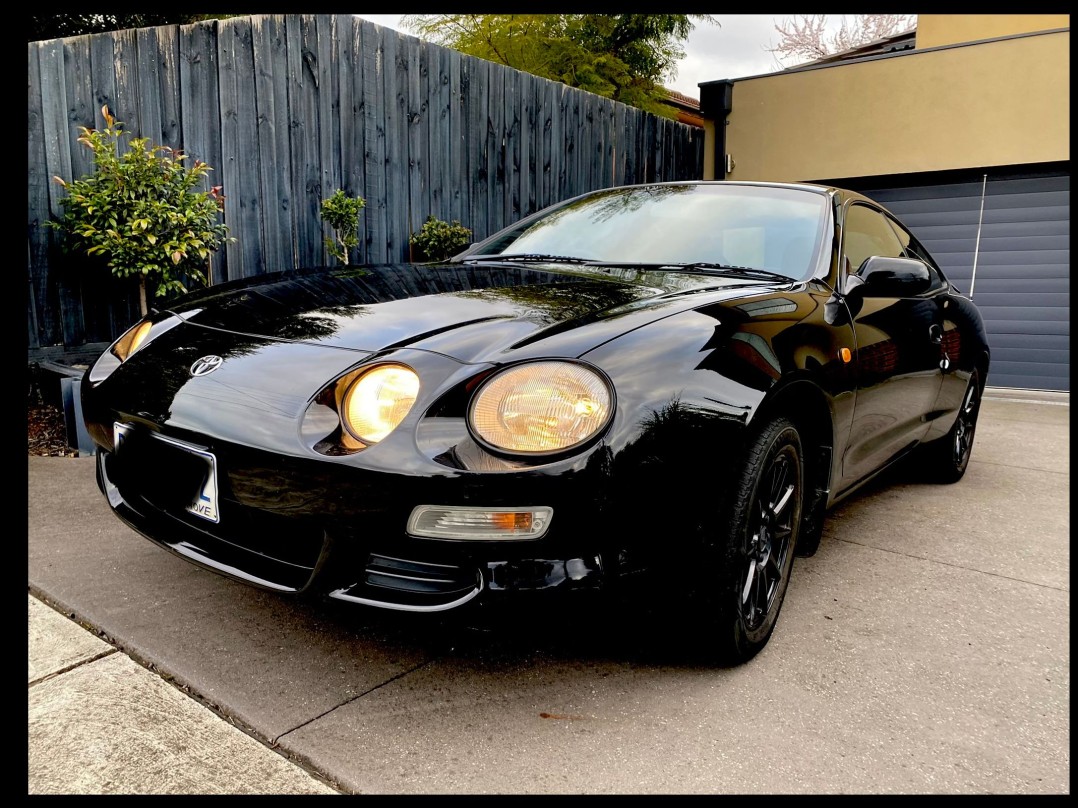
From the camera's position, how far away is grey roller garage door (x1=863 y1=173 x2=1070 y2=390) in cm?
Result: 830

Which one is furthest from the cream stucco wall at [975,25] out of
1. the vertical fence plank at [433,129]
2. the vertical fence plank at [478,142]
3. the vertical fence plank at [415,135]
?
the vertical fence plank at [415,135]

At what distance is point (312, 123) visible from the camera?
557 cm

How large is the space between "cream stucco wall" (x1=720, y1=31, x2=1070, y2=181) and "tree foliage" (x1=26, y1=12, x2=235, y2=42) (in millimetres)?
8089

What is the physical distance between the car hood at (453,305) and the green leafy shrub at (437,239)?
3.43 m

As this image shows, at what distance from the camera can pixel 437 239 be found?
6184 mm

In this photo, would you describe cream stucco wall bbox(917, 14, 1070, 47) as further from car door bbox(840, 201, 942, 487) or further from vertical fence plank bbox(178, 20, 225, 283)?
vertical fence plank bbox(178, 20, 225, 283)

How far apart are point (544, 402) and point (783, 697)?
1008 millimetres

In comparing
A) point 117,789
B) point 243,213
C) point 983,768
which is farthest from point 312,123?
point 983,768

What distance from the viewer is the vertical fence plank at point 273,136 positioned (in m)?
5.28

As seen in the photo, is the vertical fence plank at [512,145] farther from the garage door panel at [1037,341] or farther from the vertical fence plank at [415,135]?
the garage door panel at [1037,341]

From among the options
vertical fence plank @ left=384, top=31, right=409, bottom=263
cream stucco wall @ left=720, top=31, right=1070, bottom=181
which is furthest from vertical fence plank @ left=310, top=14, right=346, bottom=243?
cream stucco wall @ left=720, top=31, right=1070, bottom=181

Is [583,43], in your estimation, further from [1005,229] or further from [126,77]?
[126,77]

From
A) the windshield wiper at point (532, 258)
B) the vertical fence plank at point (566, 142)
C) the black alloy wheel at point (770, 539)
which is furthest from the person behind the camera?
the vertical fence plank at point (566, 142)
